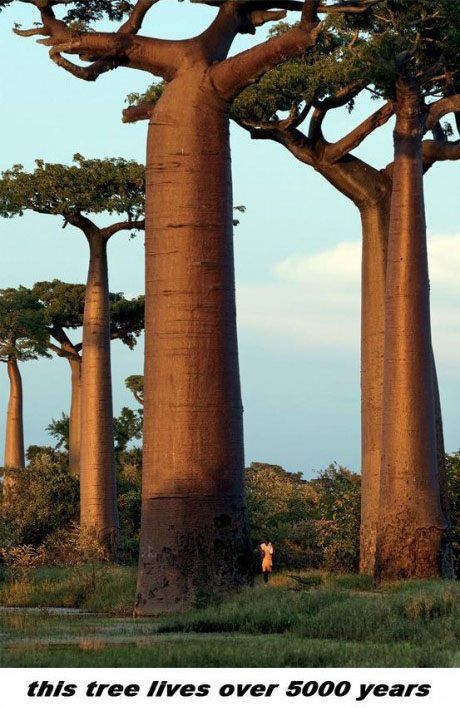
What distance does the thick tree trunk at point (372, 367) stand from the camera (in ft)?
77.8

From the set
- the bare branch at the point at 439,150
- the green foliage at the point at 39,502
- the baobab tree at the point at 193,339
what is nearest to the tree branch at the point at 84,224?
the green foliage at the point at 39,502

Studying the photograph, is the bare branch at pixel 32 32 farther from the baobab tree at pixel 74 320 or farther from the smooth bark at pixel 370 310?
the baobab tree at pixel 74 320

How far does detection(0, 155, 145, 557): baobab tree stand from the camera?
101 feet

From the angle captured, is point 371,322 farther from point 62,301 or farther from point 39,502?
point 62,301

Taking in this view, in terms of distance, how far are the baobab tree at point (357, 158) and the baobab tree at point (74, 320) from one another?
1250 centimetres

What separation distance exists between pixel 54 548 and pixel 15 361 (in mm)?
Answer: 12887

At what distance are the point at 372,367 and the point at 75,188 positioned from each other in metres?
10.4

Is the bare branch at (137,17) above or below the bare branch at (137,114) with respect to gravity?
above

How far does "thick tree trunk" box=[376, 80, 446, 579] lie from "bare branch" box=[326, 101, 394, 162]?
3.52 meters

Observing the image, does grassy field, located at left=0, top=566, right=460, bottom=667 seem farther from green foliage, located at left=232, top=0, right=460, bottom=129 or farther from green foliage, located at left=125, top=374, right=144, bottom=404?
green foliage, located at left=125, top=374, right=144, bottom=404

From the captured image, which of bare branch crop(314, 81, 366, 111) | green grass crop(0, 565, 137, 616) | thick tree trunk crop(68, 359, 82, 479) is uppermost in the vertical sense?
bare branch crop(314, 81, 366, 111)

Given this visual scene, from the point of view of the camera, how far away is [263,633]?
1348cm

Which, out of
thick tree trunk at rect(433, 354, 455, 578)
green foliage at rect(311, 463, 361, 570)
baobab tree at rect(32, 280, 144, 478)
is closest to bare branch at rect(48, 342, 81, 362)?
baobab tree at rect(32, 280, 144, 478)
